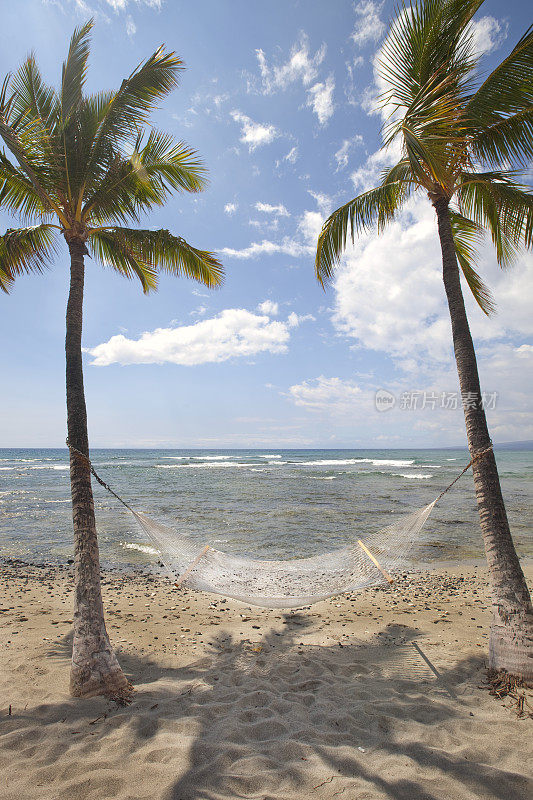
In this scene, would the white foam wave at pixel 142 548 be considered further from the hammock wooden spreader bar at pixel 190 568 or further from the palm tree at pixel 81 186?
the palm tree at pixel 81 186

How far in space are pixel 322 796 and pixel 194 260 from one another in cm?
499

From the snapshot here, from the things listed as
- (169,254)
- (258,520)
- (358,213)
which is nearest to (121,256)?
(169,254)

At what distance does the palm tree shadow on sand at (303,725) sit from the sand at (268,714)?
0.03 feet

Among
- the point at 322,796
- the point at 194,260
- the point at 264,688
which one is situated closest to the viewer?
the point at 322,796

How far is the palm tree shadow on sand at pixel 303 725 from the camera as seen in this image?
2.30 metres

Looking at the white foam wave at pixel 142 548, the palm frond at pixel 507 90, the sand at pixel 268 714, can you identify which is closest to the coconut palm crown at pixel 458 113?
the palm frond at pixel 507 90

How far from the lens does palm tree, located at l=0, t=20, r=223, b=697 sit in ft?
10.9

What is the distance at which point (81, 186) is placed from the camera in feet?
12.4

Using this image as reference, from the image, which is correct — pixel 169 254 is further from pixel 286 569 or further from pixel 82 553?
pixel 286 569

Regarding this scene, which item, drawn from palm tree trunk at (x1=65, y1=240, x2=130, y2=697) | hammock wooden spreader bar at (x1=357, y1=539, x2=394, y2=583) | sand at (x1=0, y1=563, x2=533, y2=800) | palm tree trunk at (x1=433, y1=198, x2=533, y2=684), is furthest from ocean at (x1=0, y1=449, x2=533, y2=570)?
palm tree trunk at (x1=433, y1=198, x2=533, y2=684)

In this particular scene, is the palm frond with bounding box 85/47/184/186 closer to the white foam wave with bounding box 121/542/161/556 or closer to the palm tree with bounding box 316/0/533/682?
the palm tree with bounding box 316/0/533/682

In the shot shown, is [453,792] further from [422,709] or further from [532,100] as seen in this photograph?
[532,100]

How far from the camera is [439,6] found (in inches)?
147

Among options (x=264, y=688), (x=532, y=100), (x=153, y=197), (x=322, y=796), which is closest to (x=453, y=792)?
(x=322, y=796)
